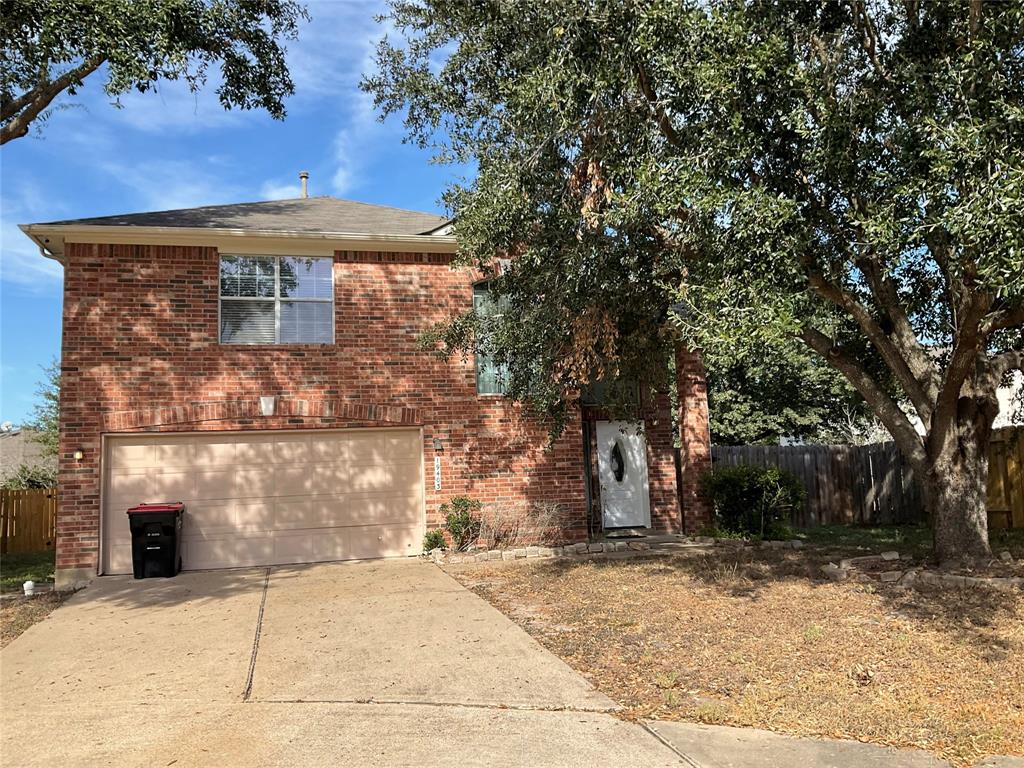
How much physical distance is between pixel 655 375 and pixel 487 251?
11.1 ft

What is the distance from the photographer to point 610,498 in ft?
45.3

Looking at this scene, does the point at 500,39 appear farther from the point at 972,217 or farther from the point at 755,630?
the point at 755,630

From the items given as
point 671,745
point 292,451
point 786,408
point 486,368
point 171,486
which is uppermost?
point 486,368

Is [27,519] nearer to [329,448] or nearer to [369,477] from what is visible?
[329,448]

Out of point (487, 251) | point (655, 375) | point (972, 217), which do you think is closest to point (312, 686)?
point (487, 251)

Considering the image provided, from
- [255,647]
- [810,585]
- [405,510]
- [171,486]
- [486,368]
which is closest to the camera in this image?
[255,647]

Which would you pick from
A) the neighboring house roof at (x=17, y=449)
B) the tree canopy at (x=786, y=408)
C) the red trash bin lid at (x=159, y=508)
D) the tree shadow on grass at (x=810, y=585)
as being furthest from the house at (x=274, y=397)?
the neighboring house roof at (x=17, y=449)

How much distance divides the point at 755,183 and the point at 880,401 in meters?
3.40

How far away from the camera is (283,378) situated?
1170cm

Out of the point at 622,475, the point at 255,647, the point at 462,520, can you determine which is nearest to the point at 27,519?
the point at 462,520

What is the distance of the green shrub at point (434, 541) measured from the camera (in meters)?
11.9

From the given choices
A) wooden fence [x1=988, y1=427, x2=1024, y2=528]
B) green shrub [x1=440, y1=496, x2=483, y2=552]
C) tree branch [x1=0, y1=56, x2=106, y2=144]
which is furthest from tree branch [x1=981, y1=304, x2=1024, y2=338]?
tree branch [x1=0, y1=56, x2=106, y2=144]

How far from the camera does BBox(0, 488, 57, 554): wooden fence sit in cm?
1608

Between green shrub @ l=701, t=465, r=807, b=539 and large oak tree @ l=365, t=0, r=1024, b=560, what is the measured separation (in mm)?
3934
